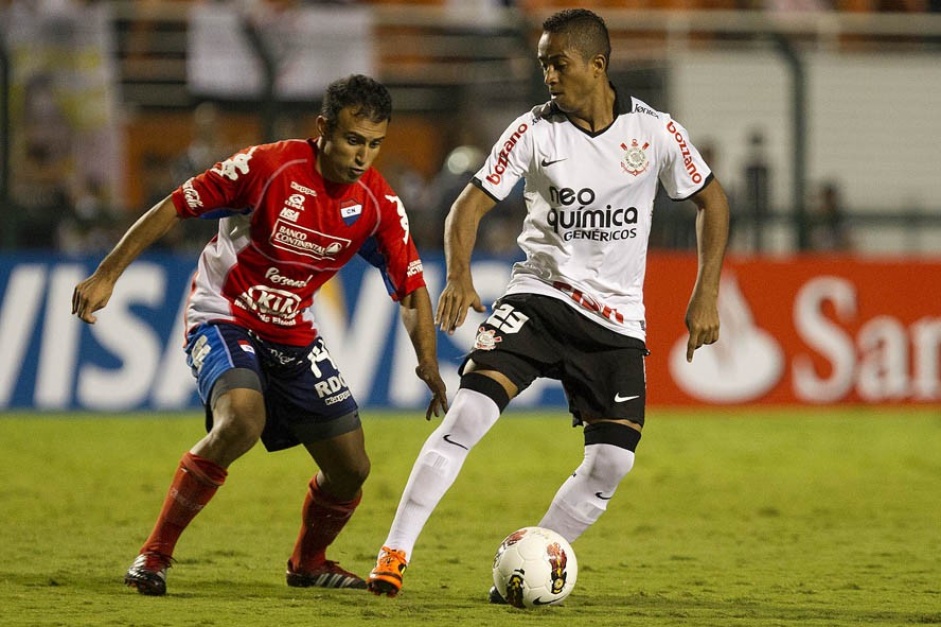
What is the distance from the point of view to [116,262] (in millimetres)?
6145

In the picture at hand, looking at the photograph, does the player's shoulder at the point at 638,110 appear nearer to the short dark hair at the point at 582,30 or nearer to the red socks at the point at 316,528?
the short dark hair at the point at 582,30

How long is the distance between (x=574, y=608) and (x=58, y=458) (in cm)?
646

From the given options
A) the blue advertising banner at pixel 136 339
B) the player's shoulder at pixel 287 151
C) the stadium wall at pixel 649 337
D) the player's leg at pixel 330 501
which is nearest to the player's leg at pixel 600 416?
the player's leg at pixel 330 501

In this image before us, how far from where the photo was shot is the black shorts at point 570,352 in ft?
20.4

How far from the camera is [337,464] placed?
655 cm

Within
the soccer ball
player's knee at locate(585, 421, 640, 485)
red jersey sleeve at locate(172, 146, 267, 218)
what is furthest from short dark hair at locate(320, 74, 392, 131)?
the soccer ball

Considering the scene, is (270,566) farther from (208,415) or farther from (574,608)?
(574,608)

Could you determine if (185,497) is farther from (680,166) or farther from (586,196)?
(680,166)

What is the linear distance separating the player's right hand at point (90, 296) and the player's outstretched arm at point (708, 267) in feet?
7.52

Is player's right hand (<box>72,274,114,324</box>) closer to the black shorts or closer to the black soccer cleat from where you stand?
the black soccer cleat

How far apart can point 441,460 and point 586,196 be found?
1.20m

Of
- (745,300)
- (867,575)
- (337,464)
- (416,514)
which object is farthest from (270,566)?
(745,300)

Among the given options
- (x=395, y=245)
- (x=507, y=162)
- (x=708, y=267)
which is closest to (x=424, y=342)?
(x=395, y=245)

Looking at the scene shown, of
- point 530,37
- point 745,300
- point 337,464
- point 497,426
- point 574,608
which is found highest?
point 530,37
